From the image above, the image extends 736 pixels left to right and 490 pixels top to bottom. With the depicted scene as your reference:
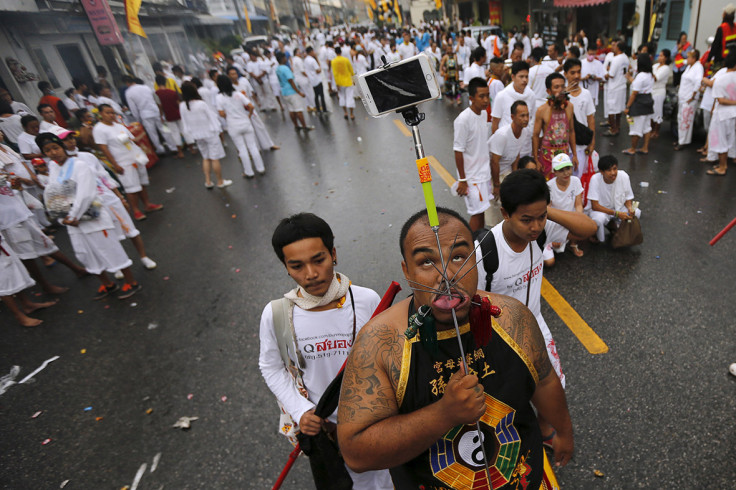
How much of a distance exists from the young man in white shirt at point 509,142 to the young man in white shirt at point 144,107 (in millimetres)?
9634

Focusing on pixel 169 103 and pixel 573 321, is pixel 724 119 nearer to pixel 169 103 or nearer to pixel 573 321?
pixel 573 321

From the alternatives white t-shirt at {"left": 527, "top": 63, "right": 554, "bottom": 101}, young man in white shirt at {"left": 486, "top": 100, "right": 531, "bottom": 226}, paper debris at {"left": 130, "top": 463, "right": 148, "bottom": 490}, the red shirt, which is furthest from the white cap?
the red shirt

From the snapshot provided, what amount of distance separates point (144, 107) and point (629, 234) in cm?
1148

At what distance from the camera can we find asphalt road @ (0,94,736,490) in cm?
284

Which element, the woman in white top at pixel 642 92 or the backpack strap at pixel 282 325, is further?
the woman in white top at pixel 642 92

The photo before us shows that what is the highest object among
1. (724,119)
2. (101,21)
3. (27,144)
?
(101,21)

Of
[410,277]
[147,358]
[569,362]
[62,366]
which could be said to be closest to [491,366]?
[410,277]

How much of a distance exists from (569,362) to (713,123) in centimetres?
542

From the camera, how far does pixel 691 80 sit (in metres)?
6.89

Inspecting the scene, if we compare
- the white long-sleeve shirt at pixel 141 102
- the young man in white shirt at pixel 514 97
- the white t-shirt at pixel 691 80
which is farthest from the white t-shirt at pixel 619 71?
the white long-sleeve shirt at pixel 141 102

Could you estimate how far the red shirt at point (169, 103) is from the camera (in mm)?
A: 10570

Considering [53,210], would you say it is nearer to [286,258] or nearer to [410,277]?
[286,258]

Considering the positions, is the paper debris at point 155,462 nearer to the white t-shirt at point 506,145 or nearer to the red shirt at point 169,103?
the white t-shirt at point 506,145

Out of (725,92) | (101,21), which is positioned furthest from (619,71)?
(101,21)
